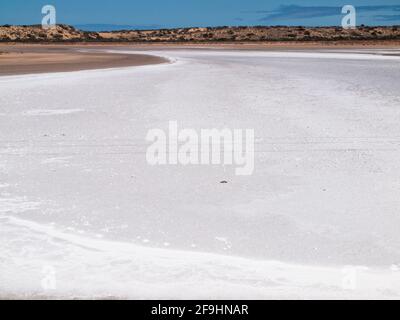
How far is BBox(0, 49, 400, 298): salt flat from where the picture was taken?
4039mm

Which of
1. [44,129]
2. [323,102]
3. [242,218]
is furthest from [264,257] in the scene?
[323,102]

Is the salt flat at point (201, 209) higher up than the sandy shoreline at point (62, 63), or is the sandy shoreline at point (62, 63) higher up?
the sandy shoreline at point (62, 63)

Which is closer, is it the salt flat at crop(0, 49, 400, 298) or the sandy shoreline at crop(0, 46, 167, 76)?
the salt flat at crop(0, 49, 400, 298)

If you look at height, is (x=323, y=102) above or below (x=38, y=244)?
above

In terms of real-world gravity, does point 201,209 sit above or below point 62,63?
below

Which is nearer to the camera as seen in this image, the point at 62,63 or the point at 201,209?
the point at 201,209

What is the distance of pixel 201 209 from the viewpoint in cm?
555

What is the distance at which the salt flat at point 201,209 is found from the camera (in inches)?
159

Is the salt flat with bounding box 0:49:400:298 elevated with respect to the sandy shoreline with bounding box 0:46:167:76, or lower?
lower

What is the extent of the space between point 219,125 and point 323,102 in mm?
3683

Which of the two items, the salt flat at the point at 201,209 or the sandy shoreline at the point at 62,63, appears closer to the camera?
the salt flat at the point at 201,209

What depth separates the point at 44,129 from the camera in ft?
31.2
